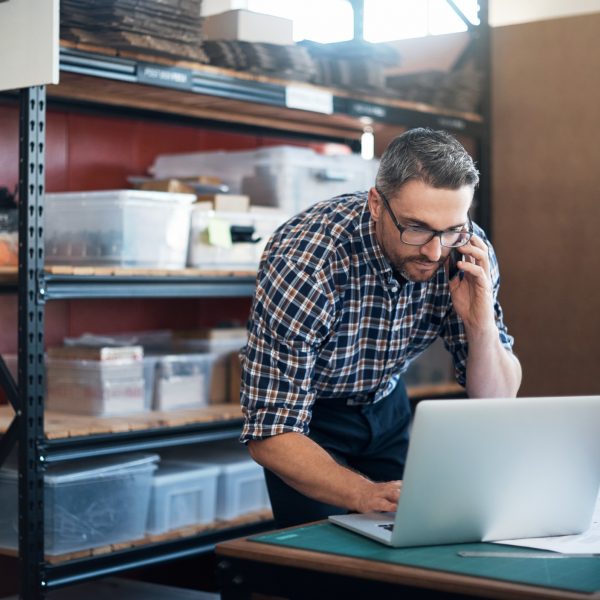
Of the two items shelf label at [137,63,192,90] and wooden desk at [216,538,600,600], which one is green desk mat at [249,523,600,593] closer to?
wooden desk at [216,538,600,600]

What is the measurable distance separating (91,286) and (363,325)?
945 mm

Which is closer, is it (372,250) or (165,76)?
(372,250)

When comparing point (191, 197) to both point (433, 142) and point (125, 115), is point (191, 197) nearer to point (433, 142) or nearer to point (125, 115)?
point (125, 115)

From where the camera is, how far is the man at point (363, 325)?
2.12m

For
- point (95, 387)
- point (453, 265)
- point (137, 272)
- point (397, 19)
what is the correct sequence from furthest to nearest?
1. point (397, 19)
2. point (95, 387)
3. point (137, 272)
4. point (453, 265)

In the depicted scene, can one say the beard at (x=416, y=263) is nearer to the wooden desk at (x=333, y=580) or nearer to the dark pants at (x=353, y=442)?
the dark pants at (x=353, y=442)

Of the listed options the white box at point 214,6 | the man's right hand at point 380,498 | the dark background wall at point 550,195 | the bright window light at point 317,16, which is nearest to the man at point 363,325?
the man's right hand at point 380,498

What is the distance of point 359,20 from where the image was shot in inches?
156

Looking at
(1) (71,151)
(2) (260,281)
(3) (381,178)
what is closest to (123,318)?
(1) (71,151)

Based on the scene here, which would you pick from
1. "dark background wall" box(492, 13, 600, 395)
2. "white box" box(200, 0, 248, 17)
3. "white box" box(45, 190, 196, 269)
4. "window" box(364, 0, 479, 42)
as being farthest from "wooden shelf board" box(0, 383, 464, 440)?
"window" box(364, 0, 479, 42)

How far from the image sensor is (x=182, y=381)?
138 inches

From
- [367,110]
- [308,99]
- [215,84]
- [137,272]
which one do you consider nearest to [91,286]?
[137,272]

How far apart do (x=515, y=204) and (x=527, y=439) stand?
2.71m

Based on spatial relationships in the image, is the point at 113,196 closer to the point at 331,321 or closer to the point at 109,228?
the point at 109,228
